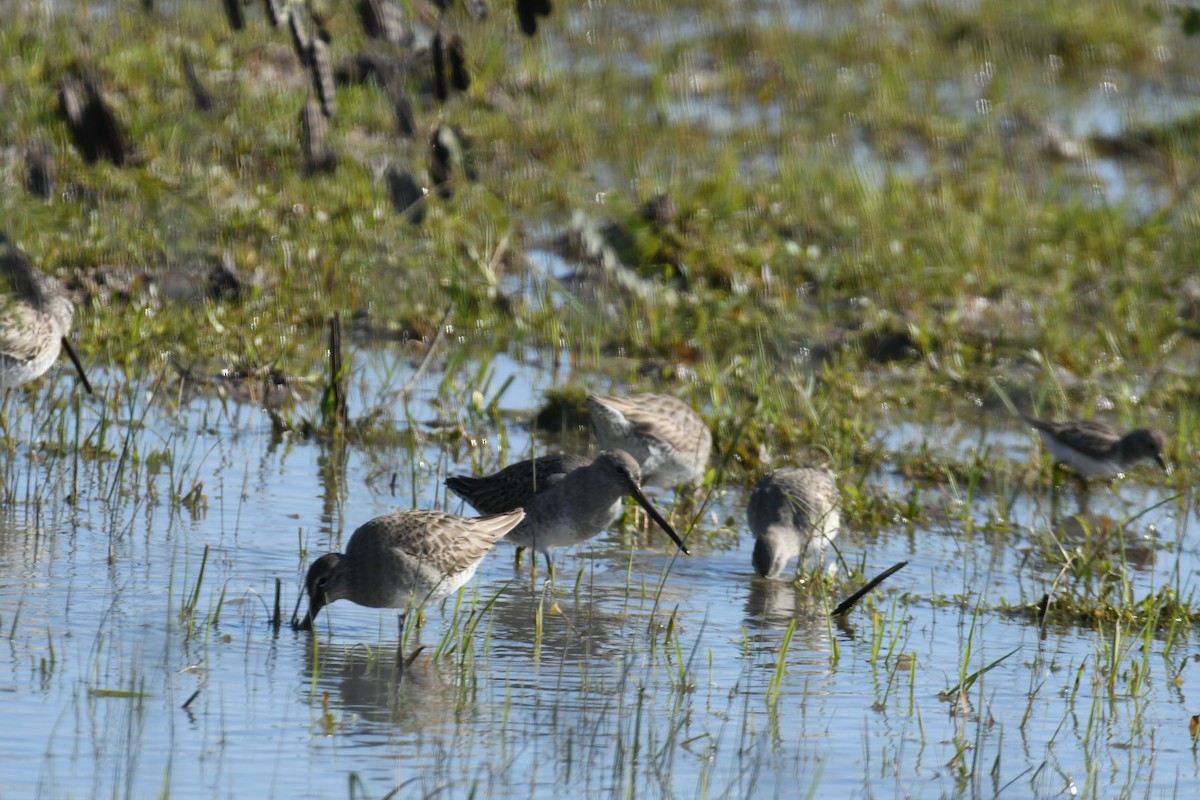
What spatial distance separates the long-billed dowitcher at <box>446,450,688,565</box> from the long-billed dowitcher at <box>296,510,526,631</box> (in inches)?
22.8

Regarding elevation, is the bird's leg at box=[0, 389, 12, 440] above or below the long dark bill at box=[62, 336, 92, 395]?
below

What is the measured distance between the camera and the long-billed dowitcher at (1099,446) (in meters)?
9.90

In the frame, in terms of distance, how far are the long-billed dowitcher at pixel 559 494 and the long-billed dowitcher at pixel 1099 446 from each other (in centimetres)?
280

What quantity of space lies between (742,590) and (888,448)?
2.54 m

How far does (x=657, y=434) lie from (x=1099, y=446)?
8.51 feet

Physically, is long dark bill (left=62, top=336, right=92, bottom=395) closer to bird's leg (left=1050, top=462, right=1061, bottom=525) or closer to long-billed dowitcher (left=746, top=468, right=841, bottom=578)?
long-billed dowitcher (left=746, top=468, right=841, bottom=578)

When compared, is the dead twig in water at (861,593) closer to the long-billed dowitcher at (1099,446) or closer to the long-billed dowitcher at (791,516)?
the long-billed dowitcher at (791,516)

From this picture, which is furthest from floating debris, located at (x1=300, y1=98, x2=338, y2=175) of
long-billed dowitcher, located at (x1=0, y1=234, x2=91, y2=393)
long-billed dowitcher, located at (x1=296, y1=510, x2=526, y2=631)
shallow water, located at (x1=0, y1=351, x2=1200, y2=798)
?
long-billed dowitcher, located at (x1=0, y1=234, x2=91, y2=393)

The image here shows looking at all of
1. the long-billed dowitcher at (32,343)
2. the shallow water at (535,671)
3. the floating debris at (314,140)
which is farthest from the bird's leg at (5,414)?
the floating debris at (314,140)

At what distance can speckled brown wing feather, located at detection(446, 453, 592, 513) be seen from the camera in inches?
319

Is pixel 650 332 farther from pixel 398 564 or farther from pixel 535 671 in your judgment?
pixel 535 671

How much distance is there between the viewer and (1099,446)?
9945 mm

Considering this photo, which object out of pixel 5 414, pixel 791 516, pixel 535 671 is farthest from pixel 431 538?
pixel 5 414

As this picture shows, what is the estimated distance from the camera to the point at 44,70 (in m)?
12.5
